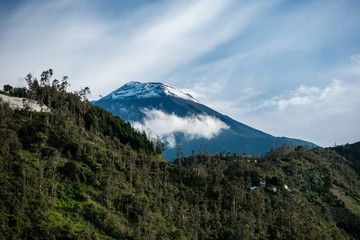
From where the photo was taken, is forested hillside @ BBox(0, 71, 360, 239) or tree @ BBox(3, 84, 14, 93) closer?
forested hillside @ BBox(0, 71, 360, 239)

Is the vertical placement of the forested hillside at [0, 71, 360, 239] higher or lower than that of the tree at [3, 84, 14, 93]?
lower

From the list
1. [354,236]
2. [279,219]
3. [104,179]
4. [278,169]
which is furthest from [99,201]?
[278,169]

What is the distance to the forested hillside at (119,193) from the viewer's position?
28172 mm

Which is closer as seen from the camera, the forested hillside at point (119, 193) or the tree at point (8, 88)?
the forested hillside at point (119, 193)

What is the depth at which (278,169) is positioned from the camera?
85188mm

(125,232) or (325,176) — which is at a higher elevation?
(325,176)

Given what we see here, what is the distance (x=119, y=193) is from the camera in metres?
39.9

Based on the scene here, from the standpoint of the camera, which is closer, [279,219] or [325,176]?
[279,219]

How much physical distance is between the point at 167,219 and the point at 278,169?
184 ft

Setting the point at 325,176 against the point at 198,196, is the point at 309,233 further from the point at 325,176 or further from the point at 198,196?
the point at 325,176

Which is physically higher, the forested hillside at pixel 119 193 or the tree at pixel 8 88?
the tree at pixel 8 88

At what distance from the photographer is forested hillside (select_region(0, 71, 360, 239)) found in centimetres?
2817

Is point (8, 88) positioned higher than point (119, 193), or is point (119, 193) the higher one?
point (8, 88)

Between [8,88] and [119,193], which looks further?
[8,88]
